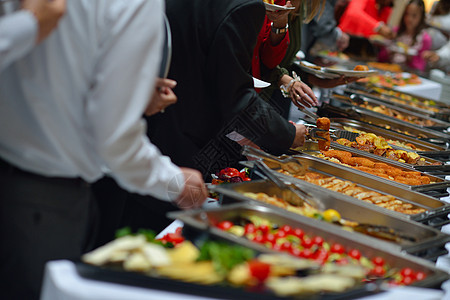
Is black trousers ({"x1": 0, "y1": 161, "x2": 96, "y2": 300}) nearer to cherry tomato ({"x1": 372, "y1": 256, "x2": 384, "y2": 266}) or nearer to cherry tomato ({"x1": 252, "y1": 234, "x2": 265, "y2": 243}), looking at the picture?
cherry tomato ({"x1": 252, "y1": 234, "x2": 265, "y2": 243})

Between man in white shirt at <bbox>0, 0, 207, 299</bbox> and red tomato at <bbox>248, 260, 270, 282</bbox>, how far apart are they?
0.36 m

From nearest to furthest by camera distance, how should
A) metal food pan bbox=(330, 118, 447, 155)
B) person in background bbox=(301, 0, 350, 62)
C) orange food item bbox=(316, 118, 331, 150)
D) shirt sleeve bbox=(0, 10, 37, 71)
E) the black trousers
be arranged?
1. shirt sleeve bbox=(0, 10, 37, 71)
2. the black trousers
3. orange food item bbox=(316, 118, 331, 150)
4. metal food pan bbox=(330, 118, 447, 155)
5. person in background bbox=(301, 0, 350, 62)

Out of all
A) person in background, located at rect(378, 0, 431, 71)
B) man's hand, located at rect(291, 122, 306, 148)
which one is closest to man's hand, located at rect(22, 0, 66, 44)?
man's hand, located at rect(291, 122, 306, 148)

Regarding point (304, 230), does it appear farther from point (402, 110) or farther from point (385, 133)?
point (402, 110)

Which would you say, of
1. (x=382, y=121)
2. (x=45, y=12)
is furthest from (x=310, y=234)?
(x=382, y=121)

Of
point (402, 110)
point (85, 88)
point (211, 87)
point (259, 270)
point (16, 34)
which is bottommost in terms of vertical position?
point (402, 110)

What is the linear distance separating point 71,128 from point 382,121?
273 centimetres

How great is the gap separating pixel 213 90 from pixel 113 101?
34.2 inches

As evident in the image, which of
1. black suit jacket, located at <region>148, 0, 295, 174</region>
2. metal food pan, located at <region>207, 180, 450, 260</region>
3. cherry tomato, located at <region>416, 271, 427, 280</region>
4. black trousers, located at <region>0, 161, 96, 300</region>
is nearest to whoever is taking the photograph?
black trousers, located at <region>0, 161, 96, 300</region>

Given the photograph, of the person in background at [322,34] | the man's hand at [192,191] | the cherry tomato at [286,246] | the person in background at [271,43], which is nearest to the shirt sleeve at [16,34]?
the man's hand at [192,191]

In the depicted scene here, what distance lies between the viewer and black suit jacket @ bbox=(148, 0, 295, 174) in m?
1.96

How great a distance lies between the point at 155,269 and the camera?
1.24m

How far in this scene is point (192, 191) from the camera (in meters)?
1.61

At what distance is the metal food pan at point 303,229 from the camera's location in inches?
56.8
